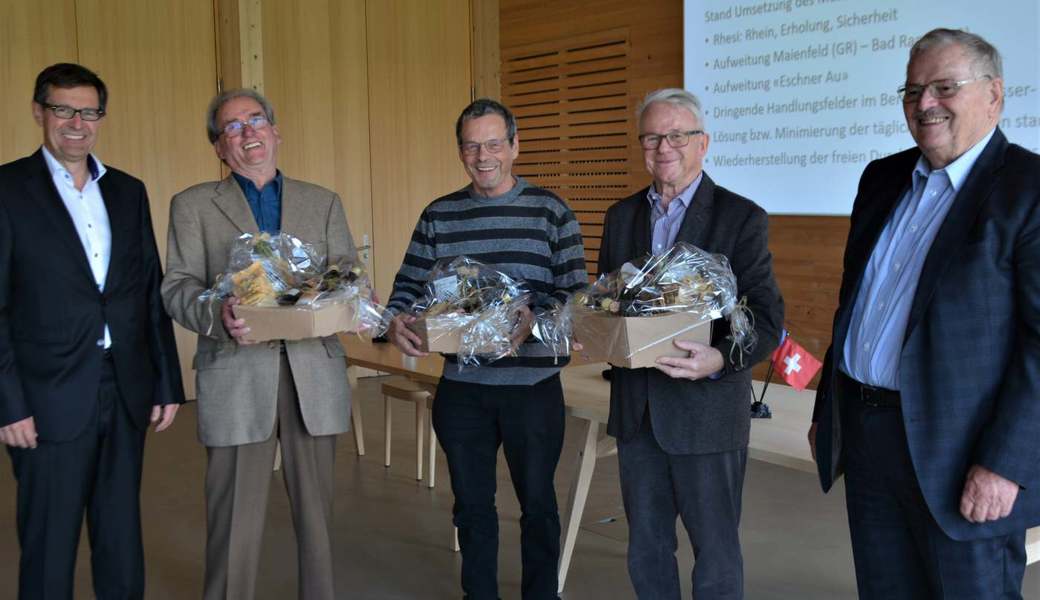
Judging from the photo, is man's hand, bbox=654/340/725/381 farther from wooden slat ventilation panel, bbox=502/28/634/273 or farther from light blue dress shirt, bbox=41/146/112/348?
wooden slat ventilation panel, bbox=502/28/634/273

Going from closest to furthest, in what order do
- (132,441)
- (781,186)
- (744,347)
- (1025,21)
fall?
(744,347)
(132,441)
(1025,21)
(781,186)

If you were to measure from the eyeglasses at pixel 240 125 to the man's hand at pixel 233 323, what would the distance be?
21.0 inches

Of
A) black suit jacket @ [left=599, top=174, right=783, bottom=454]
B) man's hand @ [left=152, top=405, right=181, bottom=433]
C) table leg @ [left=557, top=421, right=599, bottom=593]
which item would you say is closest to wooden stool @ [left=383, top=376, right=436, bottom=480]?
table leg @ [left=557, top=421, right=599, bottom=593]

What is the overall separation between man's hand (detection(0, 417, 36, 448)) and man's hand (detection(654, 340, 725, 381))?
1.78 m

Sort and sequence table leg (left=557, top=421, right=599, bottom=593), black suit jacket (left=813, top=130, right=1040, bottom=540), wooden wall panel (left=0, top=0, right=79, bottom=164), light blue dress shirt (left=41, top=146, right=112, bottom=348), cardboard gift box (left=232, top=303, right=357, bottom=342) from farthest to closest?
wooden wall panel (left=0, top=0, right=79, bottom=164) < table leg (left=557, top=421, right=599, bottom=593) < light blue dress shirt (left=41, top=146, right=112, bottom=348) < cardboard gift box (left=232, top=303, right=357, bottom=342) < black suit jacket (left=813, top=130, right=1040, bottom=540)

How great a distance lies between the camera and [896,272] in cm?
214

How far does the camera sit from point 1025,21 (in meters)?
4.93

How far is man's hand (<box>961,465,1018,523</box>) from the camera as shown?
1.95m

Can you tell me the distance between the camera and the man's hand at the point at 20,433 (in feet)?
8.78

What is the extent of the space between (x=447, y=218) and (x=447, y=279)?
1.11 ft

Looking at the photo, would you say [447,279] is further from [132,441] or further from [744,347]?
[132,441]

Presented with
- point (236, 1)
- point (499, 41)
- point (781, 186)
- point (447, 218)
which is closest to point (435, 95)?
point (499, 41)

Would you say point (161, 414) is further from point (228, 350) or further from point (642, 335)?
point (642, 335)

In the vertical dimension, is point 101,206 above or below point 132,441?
above
